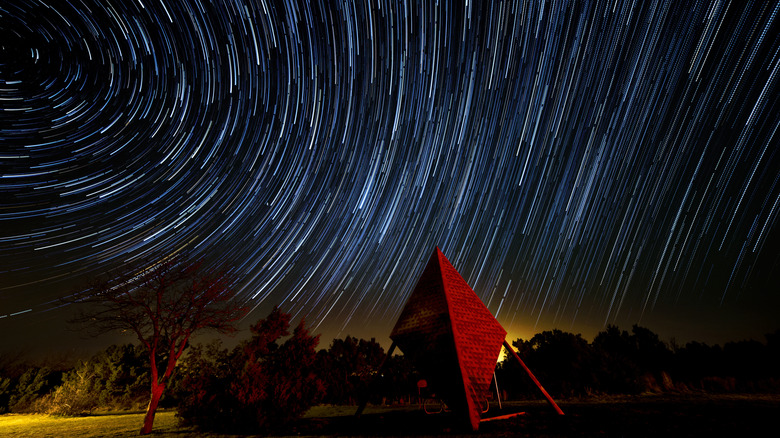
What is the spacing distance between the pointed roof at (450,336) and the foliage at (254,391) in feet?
13.5

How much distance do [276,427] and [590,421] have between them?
35.1 feet

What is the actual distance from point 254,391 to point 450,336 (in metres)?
7.58

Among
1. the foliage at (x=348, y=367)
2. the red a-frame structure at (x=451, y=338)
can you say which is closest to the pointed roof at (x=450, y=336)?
the red a-frame structure at (x=451, y=338)

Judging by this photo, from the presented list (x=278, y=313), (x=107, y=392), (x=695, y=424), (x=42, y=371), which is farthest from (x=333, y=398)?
(x=42, y=371)

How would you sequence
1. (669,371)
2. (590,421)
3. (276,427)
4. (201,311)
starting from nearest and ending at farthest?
(590,421) < (276,427) < (201,311) < (669,371)

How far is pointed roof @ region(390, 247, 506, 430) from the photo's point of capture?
937 cm

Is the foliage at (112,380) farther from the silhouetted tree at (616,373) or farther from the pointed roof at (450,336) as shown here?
the silhouetted tree at (616,373)

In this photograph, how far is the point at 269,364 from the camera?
41.8 feet

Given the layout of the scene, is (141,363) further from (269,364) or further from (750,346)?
(750,346)

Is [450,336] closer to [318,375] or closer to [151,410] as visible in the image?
[318,375]

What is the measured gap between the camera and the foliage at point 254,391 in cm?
1149

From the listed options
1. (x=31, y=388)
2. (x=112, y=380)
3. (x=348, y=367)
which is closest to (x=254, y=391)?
(x=348, y=367)

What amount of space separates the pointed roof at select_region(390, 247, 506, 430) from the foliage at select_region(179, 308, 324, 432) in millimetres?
4122

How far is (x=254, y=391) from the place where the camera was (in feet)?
37.4
